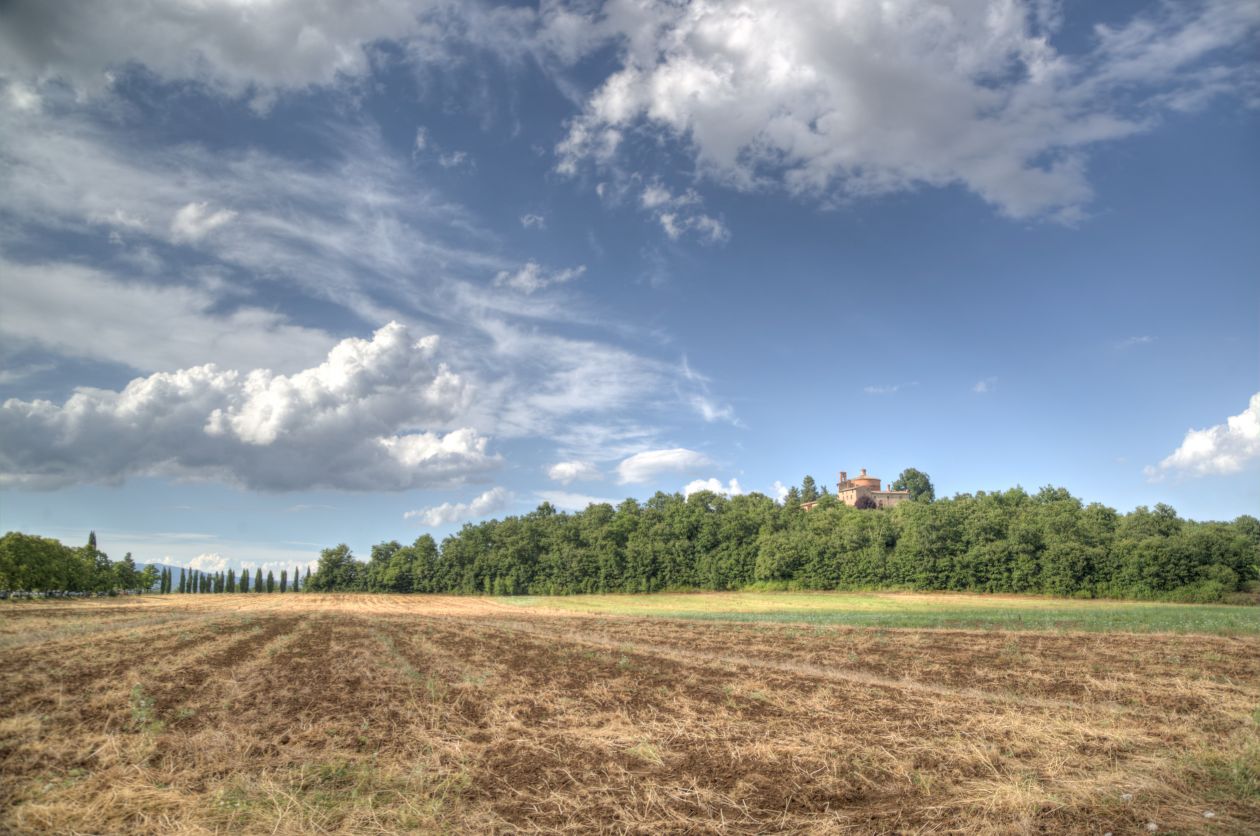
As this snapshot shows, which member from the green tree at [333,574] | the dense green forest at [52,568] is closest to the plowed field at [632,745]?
the dense green forest at [52,568]

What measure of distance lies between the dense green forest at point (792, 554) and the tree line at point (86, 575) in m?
0.34

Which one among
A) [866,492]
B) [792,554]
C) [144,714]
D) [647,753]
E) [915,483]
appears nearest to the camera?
[647,753]

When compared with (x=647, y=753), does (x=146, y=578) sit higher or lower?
lower

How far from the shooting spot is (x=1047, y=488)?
116062mm

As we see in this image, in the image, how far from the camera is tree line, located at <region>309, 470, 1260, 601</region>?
6800 centimetres

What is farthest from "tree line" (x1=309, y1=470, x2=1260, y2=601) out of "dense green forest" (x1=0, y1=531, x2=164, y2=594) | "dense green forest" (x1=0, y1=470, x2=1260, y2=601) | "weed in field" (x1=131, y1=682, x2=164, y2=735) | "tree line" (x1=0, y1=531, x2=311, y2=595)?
"weed in field" (x1=131, y1=682, x2=164, y2=735)

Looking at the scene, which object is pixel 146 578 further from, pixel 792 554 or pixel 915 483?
pixel 915 483

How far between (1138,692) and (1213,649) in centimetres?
1336

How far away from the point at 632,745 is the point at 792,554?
290 ft

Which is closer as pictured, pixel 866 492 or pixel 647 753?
pixel 647 753

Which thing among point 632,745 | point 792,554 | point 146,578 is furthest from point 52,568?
point 632,745

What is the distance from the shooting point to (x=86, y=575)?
103312mm

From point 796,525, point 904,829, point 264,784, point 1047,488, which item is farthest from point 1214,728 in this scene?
point 1047,488

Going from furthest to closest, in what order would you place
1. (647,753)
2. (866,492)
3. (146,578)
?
(866,492)
(146,578)
(647,753)
